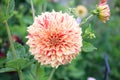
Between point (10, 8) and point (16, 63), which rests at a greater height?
point (10, 8)

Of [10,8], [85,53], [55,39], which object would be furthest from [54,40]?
[85,53]

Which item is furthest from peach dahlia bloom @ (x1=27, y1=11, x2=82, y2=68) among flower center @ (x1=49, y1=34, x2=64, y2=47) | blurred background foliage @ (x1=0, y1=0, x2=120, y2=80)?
blurred background foliage @ (x1=0, y1=0, x2=120, y2=80)

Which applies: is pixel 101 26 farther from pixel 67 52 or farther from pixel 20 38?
pixel 67 52

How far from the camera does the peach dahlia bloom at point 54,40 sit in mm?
693

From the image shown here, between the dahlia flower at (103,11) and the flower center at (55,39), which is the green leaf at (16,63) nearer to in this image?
the flower center at (55,39)

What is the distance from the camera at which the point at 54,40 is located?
71 centimetres

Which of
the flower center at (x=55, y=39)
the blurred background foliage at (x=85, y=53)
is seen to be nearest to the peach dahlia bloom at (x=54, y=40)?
the flower center at (x=55, y=39)

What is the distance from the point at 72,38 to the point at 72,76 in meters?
0.92

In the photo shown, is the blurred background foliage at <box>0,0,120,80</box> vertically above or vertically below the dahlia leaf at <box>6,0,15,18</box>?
below

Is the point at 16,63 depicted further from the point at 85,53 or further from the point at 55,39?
the point at 85,53

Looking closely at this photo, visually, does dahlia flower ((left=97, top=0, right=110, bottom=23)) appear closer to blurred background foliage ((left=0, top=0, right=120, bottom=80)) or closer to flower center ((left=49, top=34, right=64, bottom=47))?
flower center ((left=49, top=34, right=64, bottom=47))

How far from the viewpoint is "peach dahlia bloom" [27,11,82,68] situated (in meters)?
0.69

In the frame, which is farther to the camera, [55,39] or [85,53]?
[85,53]

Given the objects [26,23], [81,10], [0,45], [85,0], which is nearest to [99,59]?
[81,10]
